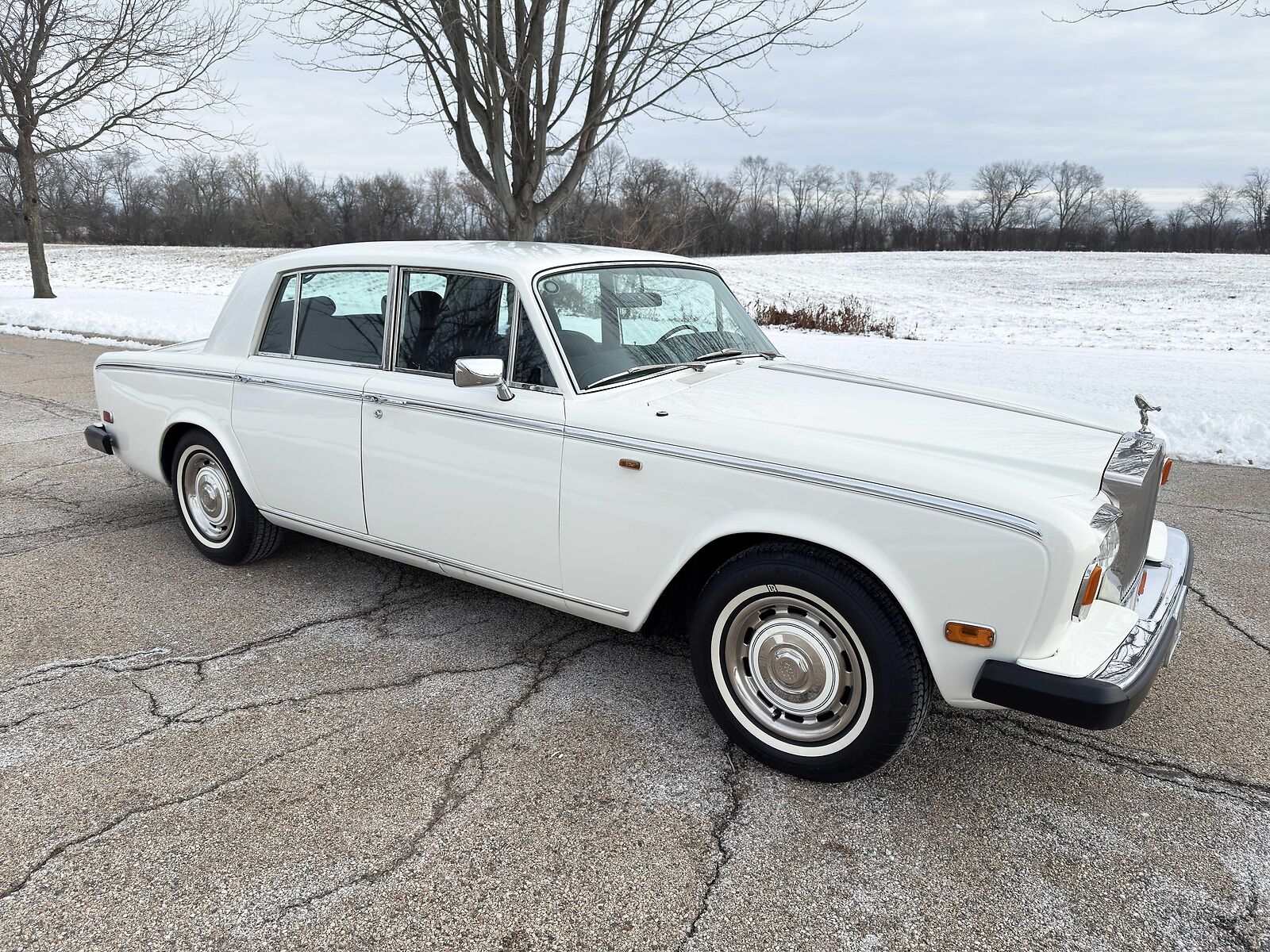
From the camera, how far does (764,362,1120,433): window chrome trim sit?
3.35 metres

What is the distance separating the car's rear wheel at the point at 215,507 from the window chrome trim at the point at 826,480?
7.17 ft

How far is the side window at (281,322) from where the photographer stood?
13.9 feet

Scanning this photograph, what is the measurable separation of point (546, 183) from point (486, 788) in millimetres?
13433

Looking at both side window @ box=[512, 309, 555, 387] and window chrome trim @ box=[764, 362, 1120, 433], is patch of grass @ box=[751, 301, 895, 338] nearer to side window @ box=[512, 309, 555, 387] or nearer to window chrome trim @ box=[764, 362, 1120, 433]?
window chrome trim @ box=[764, 362, 1120, 433]

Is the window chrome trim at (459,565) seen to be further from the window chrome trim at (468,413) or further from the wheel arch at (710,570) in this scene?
the window chrome trim at (468,413)

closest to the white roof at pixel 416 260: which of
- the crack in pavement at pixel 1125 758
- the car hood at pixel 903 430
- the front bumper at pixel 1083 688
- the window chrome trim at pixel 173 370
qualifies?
the window chrome trim at pixel 173 370

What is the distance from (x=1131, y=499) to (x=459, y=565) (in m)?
2.45

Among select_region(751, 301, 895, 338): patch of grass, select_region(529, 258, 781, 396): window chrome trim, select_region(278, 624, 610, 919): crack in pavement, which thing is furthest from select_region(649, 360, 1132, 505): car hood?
select_region(751, 301, 895, 338): patch of grass

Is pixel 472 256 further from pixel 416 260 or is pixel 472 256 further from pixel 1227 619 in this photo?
pixel 1227 619

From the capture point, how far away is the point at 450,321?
3.64 m

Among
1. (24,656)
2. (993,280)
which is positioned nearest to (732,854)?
(24,656)

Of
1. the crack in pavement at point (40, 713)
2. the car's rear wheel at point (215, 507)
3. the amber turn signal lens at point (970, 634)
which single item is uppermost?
the amber turn signal lens at point (970, 634)

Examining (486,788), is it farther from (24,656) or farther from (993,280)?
(993,280)

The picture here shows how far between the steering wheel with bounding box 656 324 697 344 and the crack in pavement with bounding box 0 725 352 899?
196cm
